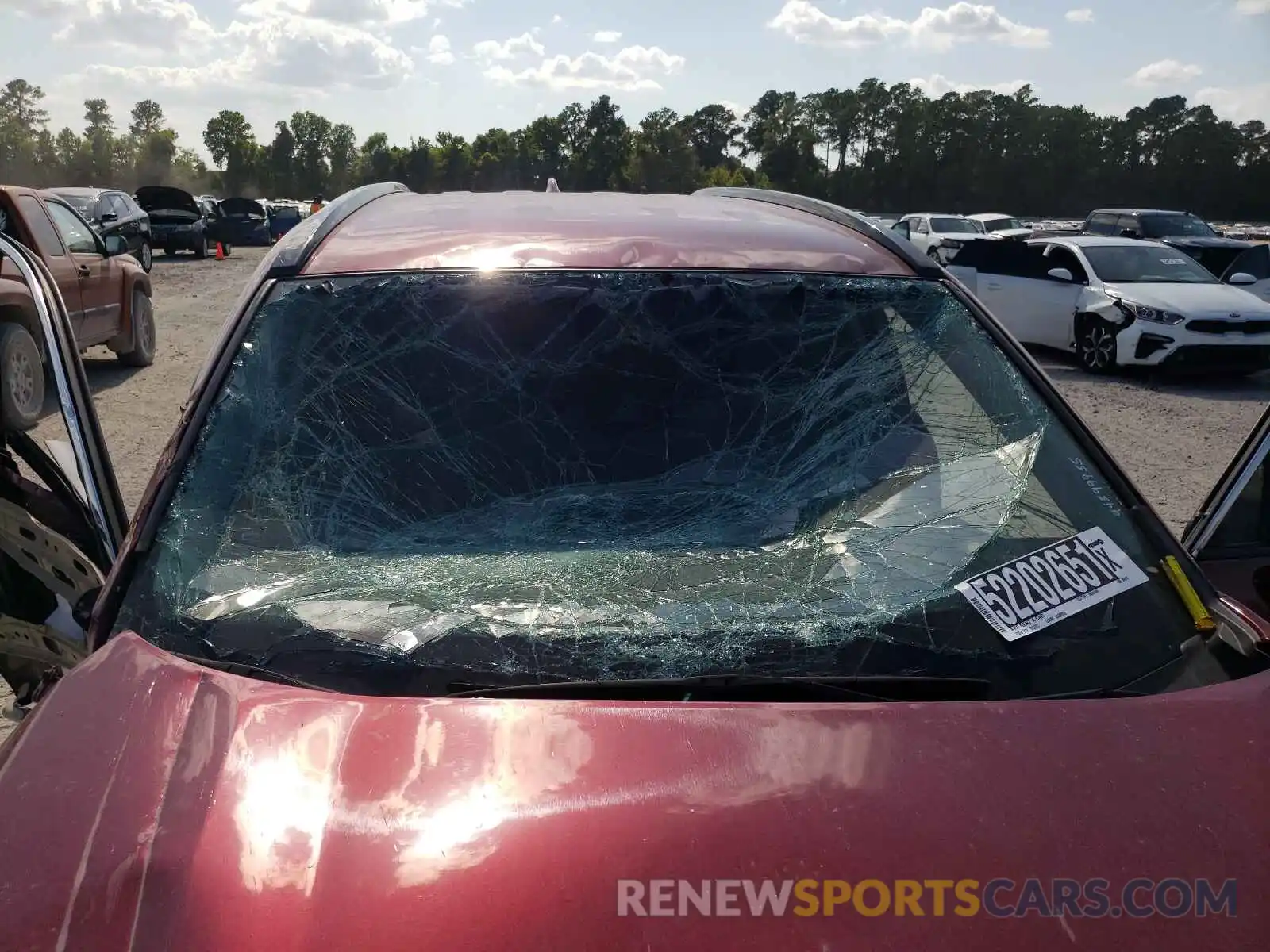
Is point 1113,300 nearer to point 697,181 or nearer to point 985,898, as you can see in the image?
point 985,898

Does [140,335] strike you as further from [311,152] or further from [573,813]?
[311,152]

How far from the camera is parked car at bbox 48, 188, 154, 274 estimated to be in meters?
16.0

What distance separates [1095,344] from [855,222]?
959 centimetres

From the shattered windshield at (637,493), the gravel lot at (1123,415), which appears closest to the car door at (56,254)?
the gravel lot at (1123,415)

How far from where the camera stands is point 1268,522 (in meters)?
2.54

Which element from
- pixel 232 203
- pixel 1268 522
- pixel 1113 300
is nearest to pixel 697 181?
pixel 232 203

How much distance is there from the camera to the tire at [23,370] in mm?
7227

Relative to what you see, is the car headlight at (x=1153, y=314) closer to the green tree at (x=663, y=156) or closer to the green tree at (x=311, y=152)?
the green tree at (x=663, y=156)

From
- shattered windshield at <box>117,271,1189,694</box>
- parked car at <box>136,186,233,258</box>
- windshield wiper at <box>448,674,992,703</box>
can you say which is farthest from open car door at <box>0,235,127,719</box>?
parked car at <box>136,186,233,258</box>

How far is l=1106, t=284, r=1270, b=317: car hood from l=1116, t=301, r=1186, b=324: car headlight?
4 cm

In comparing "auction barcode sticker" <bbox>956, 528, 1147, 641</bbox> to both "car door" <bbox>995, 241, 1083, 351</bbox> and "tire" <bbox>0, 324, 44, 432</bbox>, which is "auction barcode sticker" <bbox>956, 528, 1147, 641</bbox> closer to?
"tire" <bbox>0, 324, 44, 432</bbox>

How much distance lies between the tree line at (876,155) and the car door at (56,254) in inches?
1500

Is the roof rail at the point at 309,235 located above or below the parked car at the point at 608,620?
above

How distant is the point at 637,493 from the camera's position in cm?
216
